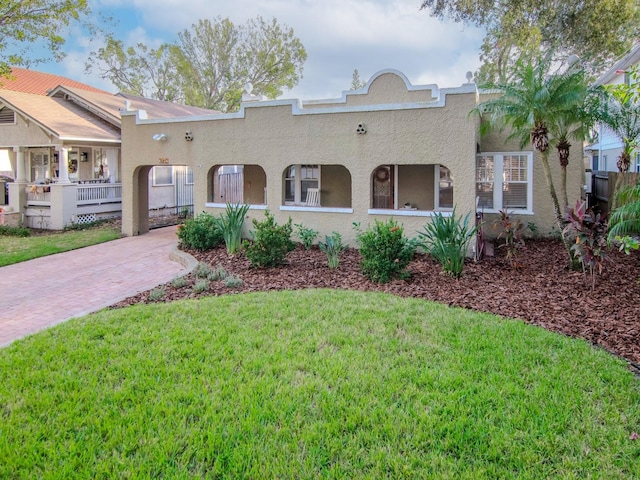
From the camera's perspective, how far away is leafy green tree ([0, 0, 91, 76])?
597 inches

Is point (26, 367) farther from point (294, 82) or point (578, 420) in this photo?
point (294, 82)

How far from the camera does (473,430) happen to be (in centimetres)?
399

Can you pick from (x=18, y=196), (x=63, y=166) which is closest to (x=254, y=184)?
(x=63, y=166)

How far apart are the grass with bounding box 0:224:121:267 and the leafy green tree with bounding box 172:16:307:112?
Answer: 26.2 meters

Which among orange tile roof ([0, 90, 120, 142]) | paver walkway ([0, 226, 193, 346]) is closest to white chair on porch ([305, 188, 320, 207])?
paver walkway ([0, 226, 193, 346])

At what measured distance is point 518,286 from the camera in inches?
352

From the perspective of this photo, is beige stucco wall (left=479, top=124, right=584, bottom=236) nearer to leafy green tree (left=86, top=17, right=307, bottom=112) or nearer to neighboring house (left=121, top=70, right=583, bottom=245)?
neighboring house (left=121, top=70, right=583, bottom=245)

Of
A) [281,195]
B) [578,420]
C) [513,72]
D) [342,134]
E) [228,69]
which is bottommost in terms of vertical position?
[578,420]

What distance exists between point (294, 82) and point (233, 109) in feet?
19.4

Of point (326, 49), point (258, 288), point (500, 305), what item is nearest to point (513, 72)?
point (500, 305)

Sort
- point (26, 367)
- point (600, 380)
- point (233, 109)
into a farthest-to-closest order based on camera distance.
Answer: point (233, 109), point (26, 367), point (600, 380)

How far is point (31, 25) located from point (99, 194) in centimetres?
709

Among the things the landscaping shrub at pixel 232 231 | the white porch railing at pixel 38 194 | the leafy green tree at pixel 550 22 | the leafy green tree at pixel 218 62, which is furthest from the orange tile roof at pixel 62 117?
the leafy green tree at pixel 218 62

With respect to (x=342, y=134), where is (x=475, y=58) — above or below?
above
